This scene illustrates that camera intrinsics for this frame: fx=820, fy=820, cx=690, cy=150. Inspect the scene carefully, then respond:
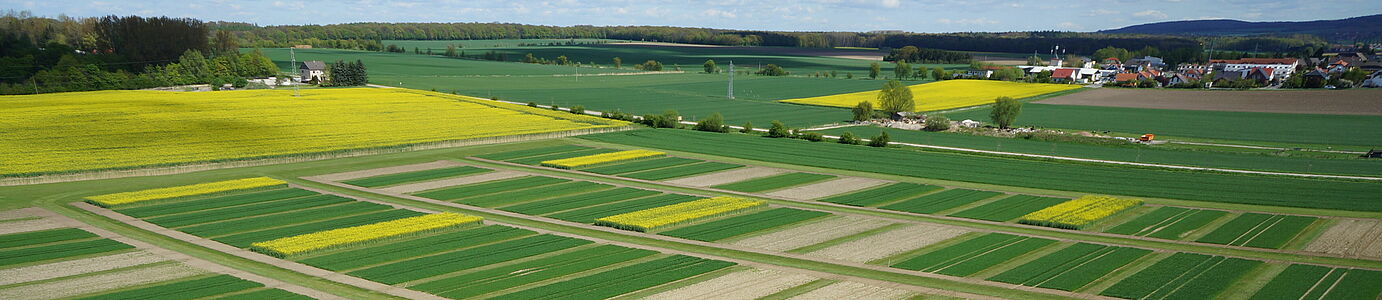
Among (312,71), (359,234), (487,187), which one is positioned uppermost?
(312,71)

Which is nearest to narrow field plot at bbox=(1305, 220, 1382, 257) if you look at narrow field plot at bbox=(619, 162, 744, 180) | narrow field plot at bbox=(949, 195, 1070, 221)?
narrow field plot at bbox=(949, 195, 1070, 221)

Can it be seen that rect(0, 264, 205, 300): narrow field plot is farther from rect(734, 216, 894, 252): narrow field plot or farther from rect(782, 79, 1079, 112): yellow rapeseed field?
rect(782, 79, 1079, 112): yellow rapeseed field

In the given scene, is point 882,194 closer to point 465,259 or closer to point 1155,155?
point 465,259

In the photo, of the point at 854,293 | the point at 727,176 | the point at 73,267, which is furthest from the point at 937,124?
the point at 73,267

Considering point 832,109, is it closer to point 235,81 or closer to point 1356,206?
point 1356,206

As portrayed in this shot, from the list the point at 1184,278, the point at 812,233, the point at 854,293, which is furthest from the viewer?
the point at 812,233

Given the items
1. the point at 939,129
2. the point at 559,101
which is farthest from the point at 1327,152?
the point at 559,101

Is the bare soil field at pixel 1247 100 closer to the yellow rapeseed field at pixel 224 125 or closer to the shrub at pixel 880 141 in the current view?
the shrub at pixel 880 141
